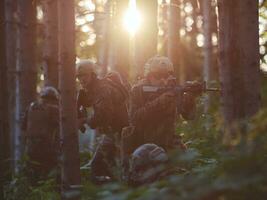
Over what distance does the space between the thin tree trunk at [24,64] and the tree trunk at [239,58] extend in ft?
22.3

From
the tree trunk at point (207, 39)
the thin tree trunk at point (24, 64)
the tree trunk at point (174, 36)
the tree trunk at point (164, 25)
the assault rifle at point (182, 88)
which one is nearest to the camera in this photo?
the assault rifle at point (182, 88)

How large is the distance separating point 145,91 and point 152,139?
0.63 metres

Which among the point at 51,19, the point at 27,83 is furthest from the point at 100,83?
the point at 27,83

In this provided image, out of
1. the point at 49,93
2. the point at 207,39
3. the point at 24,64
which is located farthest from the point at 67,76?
the point at 207,39

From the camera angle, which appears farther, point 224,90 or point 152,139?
point 152,139

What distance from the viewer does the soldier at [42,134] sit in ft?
40.8

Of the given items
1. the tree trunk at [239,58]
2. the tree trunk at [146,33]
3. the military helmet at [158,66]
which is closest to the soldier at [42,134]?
the tree trunk at [146,33]

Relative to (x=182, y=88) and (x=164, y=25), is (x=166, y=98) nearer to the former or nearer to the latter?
(x=182, y=88)

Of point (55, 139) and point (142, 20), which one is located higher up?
point (142, 20)

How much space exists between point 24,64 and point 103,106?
453 cm

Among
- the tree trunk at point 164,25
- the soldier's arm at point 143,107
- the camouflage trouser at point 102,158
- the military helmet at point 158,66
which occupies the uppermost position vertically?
the tree trunk at point 164,25

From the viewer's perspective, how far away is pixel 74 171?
781 cm

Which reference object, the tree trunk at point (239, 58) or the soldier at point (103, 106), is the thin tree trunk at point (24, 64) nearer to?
the soldier at point (103, 106)

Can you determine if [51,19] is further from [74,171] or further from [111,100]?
[74,171]
